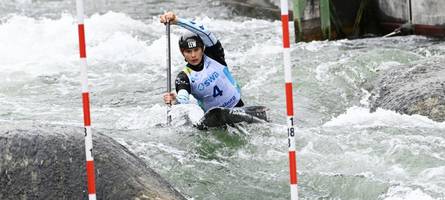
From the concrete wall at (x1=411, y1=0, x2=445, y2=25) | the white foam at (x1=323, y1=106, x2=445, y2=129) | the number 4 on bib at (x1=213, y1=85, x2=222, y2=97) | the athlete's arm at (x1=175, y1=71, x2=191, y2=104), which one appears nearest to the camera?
the athlete's arm at (x1=175, y1=71, x2=191, y2=104)

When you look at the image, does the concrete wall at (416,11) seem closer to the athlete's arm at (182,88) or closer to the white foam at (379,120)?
the white foam at (379,120)

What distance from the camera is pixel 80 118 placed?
31.6ft

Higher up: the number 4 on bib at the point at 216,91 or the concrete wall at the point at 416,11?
the concrete wall at the point at 416,11

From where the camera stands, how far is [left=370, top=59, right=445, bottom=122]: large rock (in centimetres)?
841

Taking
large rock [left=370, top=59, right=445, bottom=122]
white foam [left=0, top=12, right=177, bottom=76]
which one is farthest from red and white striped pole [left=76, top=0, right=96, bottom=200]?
white foam [left=0, top=12, right=177, bottom=76]

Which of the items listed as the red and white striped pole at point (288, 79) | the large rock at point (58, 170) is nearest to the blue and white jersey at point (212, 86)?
the large rock at point (58, 170)

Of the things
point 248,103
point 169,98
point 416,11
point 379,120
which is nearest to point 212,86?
point 169,98

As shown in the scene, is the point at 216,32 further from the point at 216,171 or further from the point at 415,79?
the point at 216,171

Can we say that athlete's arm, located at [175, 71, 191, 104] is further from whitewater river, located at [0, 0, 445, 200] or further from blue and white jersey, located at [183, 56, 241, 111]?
whitewater river, located at [0, 0, 445, 200]

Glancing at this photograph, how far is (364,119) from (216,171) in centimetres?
231

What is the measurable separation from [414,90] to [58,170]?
4919 mm

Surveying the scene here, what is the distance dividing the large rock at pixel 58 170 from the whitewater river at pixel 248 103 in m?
0.75

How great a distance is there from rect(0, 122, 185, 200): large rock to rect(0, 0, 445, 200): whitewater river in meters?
0.75

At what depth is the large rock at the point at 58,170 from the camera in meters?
4.90
